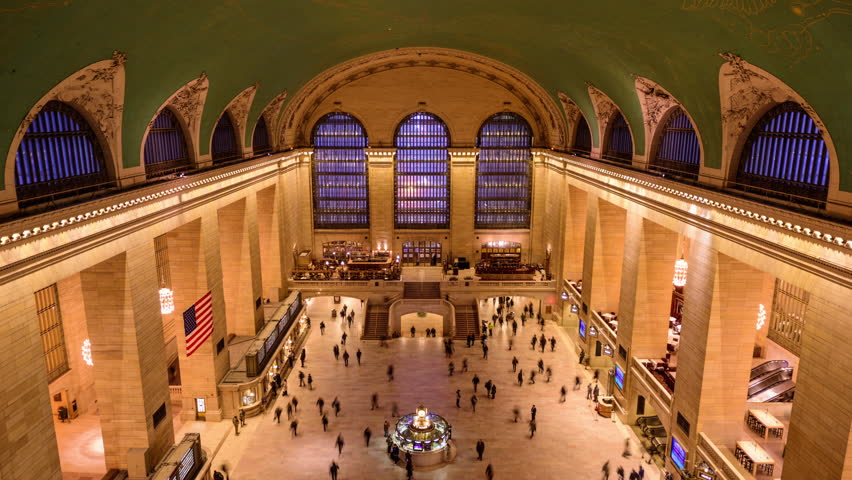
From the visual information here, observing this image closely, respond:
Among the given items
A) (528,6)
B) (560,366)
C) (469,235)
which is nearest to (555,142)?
(469,235)

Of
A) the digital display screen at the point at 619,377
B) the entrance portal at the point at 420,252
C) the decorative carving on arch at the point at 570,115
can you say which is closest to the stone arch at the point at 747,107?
the digital display screen at the point at 619,377

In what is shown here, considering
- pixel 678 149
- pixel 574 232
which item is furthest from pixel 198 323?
pixel 574 232

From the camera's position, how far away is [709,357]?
604 inches

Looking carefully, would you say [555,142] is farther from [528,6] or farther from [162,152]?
[162,152]

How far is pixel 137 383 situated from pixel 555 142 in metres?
24.7

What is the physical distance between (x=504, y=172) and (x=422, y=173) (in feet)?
16.5

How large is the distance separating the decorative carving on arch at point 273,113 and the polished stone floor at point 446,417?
10.7 metres

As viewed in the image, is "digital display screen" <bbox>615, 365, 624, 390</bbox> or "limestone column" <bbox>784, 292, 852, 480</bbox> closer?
"limestone column" <bbox>784, 292, 852, 480</bbox>

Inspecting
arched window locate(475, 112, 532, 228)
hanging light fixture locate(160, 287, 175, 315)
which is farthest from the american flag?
arched window locate(475, 112, 532, 228)

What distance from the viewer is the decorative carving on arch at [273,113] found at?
2719 centimetres

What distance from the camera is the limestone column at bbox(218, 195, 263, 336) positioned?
75.6 feet

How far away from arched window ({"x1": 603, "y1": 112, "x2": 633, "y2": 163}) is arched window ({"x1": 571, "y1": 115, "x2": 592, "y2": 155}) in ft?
7.54

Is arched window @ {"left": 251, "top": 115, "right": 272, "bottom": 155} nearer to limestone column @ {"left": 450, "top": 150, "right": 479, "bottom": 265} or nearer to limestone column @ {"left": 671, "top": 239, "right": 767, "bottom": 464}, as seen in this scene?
limestone column @ {"left": 450, "top": 150, "right": 479, "bottom": 265}

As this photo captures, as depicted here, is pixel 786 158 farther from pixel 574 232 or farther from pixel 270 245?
pixel 270 245
